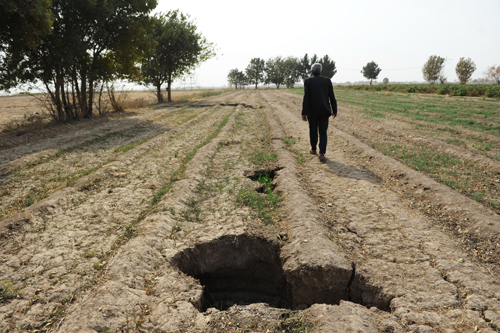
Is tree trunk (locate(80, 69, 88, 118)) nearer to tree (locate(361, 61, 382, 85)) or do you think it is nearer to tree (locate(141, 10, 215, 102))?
tree (locate(141, 10, 215, 102))

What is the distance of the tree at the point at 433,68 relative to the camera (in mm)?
68662

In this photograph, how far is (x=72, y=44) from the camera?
11.9 metres

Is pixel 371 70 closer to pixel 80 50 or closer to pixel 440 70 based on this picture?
pixel 440 70

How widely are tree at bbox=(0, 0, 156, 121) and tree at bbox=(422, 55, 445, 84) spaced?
77090 mm

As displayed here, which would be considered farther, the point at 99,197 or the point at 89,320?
the point at 99,197

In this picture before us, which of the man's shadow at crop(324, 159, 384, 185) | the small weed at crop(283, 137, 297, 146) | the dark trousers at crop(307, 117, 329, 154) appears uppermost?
the dark trousers at crop(307, 117, 329, 154)

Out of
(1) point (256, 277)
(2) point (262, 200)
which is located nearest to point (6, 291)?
(1) point (256, 277)

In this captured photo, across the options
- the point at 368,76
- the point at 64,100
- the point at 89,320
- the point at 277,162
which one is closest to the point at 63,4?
Answer: the point at 64,100

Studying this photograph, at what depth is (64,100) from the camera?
1323cm

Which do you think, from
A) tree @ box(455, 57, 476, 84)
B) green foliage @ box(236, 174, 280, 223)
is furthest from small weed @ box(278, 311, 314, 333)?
tree @ box(455, 57, 476, 84)

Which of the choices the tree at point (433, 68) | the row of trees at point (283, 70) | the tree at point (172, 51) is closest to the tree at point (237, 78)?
the row of trees at point (283, 70)

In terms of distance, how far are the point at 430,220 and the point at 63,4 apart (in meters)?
15.1

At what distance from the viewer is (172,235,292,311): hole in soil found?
3.52 meters

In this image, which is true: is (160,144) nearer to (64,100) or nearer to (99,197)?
(99,197)
